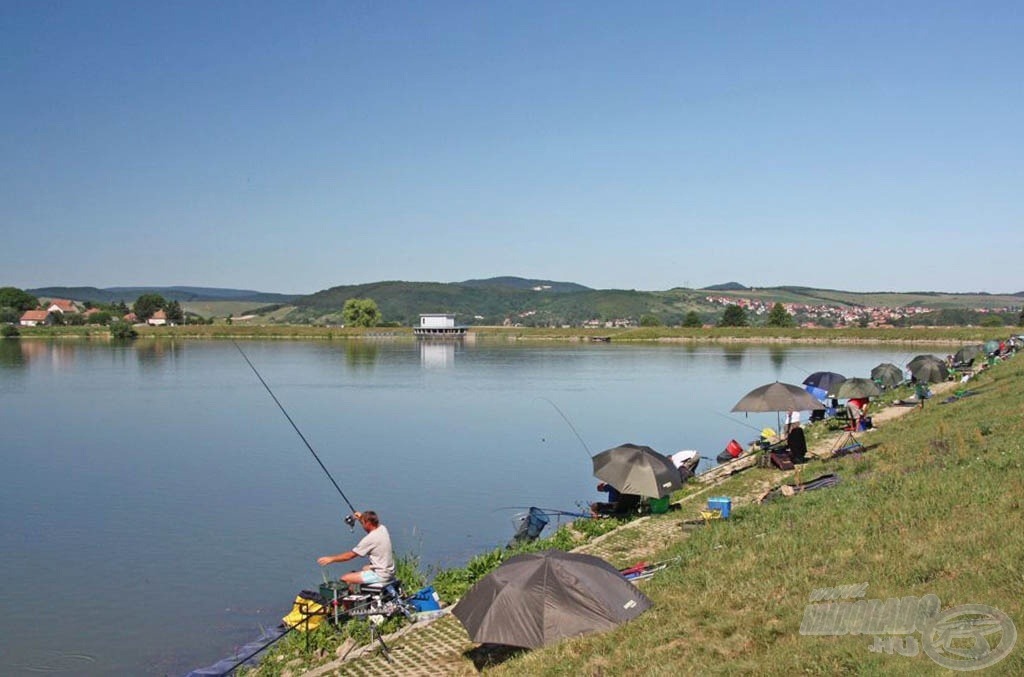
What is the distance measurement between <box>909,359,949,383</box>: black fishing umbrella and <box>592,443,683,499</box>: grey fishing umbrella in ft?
64.1

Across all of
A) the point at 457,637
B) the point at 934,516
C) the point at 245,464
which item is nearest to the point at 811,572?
the point at 934,516

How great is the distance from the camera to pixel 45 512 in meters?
19.6

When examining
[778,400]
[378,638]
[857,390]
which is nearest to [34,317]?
[857,390]

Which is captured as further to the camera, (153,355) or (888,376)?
(153,355)

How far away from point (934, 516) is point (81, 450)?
85.2 feet

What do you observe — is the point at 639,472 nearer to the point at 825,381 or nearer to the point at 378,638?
the point at 378,638

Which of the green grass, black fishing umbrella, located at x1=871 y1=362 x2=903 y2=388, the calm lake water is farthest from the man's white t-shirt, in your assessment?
black fishing umbrella, located at x1=871 y1=362 x2=903 y2=388

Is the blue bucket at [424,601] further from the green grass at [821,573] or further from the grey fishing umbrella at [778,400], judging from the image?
the grey fishing umbrella at [778,400]

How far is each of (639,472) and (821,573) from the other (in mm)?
7262

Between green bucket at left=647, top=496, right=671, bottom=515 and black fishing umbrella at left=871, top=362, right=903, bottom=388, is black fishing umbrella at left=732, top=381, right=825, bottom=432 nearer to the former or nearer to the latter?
green bucket at left=647, top=496, right=671, bottom=515

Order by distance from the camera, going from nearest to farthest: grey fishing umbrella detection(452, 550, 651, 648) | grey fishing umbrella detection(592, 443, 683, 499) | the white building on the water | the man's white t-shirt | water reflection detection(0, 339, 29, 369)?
grey fishing umbrella detection(452, 550, 651, 648) → the man's white t-shirt → grey fishing umbrella detection(592, 443, 683, 499) → water reflection detection(0, 339, 29, 369) → the white building on the water

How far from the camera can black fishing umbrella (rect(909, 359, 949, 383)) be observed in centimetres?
3197

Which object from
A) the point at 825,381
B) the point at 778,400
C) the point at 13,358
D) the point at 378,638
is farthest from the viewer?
the point at 13,358

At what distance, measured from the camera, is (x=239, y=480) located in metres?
23.3
